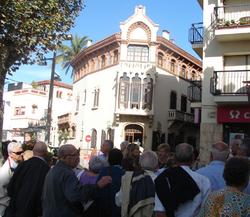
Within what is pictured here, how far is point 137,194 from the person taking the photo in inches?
225

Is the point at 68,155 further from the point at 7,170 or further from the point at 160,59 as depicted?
the point at 160,59

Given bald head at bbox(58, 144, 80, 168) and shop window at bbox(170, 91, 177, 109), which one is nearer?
bald head at bbox(58, 144, 80, 168)

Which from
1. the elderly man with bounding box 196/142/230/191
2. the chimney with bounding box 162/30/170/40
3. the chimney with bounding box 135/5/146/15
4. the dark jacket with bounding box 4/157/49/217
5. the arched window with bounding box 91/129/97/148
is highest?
the chimney with bounding box 135/5/146/15

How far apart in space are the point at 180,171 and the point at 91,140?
35.8 m

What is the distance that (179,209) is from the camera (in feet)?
15.3

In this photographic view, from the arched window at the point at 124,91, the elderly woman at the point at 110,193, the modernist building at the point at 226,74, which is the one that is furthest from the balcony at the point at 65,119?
the elderly woman at the point at 110,193

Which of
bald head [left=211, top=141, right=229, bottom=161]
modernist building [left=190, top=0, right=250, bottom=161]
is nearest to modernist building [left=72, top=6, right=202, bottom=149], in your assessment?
modernist building [left=190, top=0, right=250, bottom=161]

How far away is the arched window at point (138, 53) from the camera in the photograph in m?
37.7

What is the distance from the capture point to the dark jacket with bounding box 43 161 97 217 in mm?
5352

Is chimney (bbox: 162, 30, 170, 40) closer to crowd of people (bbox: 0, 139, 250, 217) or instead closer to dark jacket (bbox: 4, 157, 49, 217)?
crowd of people (bbox: 0, 139, 250, 217)

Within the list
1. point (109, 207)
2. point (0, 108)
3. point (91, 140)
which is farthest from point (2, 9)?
point (91, 140)

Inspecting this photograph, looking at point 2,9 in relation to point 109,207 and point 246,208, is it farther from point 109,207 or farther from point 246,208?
point 246,208

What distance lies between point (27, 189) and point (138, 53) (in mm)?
32213

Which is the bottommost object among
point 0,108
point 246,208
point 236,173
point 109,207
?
point 109,207
